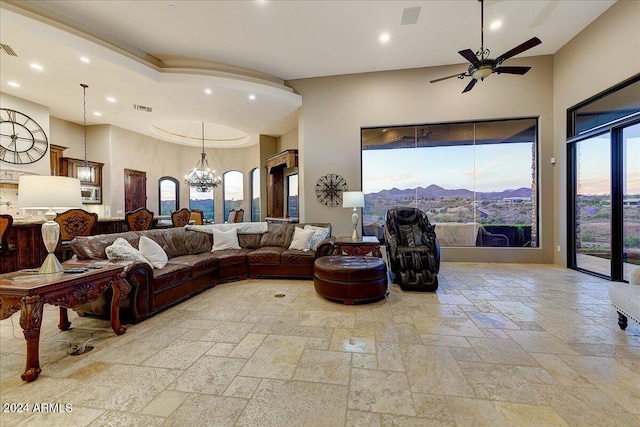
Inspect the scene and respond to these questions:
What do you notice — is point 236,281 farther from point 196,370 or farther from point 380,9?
point 380,9

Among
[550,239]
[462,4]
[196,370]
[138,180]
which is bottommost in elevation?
[196,370]

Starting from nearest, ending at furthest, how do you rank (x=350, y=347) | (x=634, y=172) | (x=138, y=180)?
(x=350, y=347)
(x=634, y=172)
(x=138, y=180)

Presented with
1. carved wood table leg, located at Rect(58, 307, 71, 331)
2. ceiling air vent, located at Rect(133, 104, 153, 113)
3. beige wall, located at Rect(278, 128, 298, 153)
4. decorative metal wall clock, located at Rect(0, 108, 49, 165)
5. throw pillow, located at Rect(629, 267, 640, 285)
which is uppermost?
ceiling air vent, located at Rect(133, 104, 153, 113)

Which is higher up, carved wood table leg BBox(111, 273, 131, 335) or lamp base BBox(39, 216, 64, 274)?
lamp base BBox(39, 216, 64, 274)

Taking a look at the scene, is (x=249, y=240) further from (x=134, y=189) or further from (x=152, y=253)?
(x=134, y=189)

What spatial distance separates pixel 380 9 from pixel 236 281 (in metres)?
4.68

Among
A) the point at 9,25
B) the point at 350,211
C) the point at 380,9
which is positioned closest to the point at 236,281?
the point at 350,211

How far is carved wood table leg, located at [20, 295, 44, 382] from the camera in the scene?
178 cm

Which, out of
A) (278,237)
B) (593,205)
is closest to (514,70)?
(593,205)

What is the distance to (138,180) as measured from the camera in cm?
812

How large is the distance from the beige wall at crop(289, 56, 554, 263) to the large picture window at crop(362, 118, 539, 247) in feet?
0.67

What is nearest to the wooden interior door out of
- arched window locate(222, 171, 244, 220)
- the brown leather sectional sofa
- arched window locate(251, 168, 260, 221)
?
arched window locate(222, 171, 244, 220)

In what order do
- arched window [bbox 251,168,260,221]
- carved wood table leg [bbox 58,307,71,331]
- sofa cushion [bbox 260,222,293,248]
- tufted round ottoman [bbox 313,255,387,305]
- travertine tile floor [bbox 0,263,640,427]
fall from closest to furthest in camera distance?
1. travertine tile floor [bbox 0,263,640,427]
2. carved wood table leg [bbox 58,307,71,331]
3. tufted round ottoman [bbox 313,255,387,305]
4. sofa cushion [bbox 260,222,293,248]
5. arched window [bbox 251,168,260,221]

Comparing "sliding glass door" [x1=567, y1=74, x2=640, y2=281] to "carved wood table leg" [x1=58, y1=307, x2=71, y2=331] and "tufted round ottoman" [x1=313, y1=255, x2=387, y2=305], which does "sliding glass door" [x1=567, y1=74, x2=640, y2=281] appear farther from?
"carved wood table leg" [x1=58, y1=307, x2=71, y2=331]
